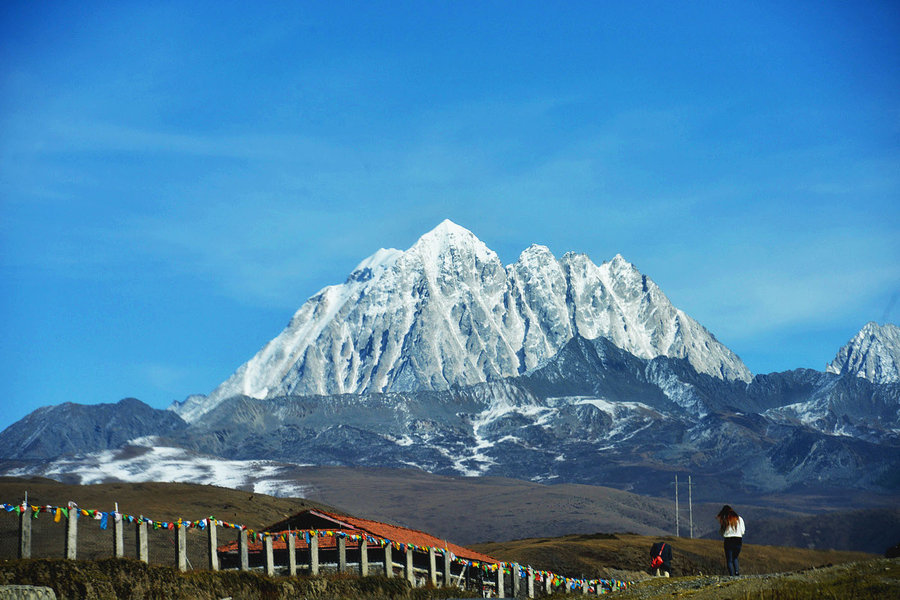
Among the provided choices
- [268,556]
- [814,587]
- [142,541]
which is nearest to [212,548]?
[268,556]

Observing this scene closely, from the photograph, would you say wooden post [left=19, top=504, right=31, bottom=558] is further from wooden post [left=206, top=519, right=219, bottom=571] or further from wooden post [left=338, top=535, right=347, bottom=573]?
wooden post [left=338, top=535, right=347, bottom=573]

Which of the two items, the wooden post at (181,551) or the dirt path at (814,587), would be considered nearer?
the dirt path at (814,587)

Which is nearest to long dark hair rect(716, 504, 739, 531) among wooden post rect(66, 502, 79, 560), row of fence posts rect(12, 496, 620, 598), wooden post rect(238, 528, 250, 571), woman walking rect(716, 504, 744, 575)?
woman walking rect(716, 504, 744, 575)

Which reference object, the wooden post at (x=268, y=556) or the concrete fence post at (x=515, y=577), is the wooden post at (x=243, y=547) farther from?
the concrete fence post at (x=515, y=577)

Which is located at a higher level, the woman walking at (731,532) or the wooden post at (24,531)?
the wooden post at (24,531)

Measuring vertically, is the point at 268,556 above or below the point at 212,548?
below

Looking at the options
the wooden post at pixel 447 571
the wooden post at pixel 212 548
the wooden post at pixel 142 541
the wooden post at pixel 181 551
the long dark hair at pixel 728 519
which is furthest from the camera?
the wooden post at pixel 447 571

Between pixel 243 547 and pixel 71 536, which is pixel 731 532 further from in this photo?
pixel 71 536

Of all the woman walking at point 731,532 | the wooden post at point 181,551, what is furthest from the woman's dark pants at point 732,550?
the wooden post at point 181,551

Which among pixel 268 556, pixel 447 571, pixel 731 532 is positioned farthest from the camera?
pixel 447 571

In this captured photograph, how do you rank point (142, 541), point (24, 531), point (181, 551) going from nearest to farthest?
point (24, 531) < point (142, 541) < point (181, 551)

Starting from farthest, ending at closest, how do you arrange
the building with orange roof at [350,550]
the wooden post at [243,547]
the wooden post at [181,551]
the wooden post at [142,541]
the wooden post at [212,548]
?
1. the building with orange roof at [350,550]
2. the wooden post at [243,547]
3. the wooden post at [212,548]
4. the wooden post at [181,551]
5. the wooden post at [142,541]

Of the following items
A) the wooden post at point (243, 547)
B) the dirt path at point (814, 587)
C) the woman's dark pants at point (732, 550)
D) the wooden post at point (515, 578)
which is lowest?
the wooden post at point (515, 578)

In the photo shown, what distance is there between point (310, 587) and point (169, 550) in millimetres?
54288
